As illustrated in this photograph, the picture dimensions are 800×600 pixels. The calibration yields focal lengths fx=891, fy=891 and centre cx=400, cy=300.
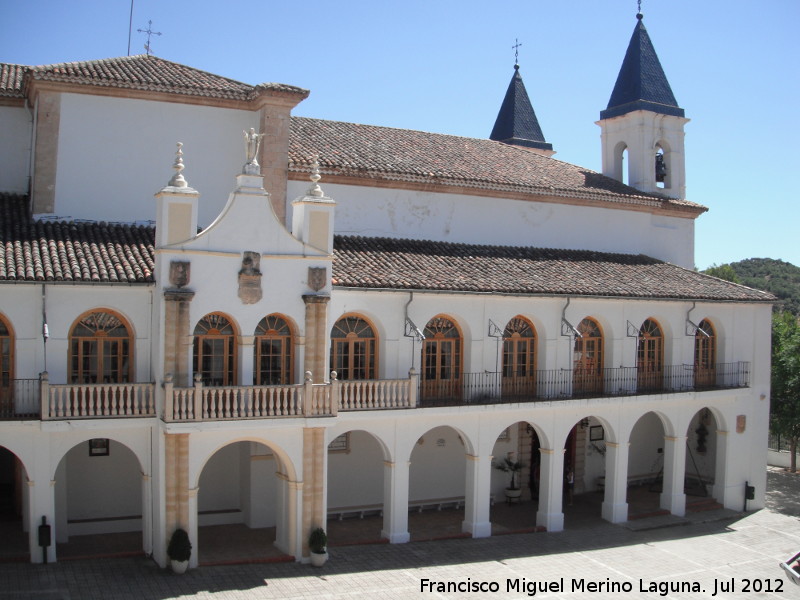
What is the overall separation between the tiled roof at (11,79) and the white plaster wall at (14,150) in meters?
0.45

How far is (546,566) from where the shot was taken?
2180 centimetres

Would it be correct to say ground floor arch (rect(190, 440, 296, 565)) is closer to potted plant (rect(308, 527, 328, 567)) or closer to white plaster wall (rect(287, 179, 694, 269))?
potted plant (rect(308, 527, 328, 567))

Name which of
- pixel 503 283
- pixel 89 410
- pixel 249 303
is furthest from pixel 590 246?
pixel 89 410

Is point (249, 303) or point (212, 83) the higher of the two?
point (212, 83)

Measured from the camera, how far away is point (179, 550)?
18.9 m

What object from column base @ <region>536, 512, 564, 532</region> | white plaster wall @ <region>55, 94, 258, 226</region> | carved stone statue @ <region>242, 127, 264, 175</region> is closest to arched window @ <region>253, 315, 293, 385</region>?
carved stone statue @ <region>242, 127, 264, 175</region>

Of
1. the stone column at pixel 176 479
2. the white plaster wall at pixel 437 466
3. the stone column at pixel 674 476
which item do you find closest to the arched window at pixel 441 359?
the white plaster wall at pixel 437 466

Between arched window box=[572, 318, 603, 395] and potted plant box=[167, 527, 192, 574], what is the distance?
12.0 metres

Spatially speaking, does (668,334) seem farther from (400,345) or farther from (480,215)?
(400,345)

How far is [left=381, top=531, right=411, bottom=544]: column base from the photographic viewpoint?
22547mm

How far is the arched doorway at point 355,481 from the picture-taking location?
81.6ft

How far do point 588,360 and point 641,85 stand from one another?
42.9 ft

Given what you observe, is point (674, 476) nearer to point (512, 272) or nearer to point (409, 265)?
point (512, 272)

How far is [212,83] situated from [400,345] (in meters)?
Answer: 8.82
